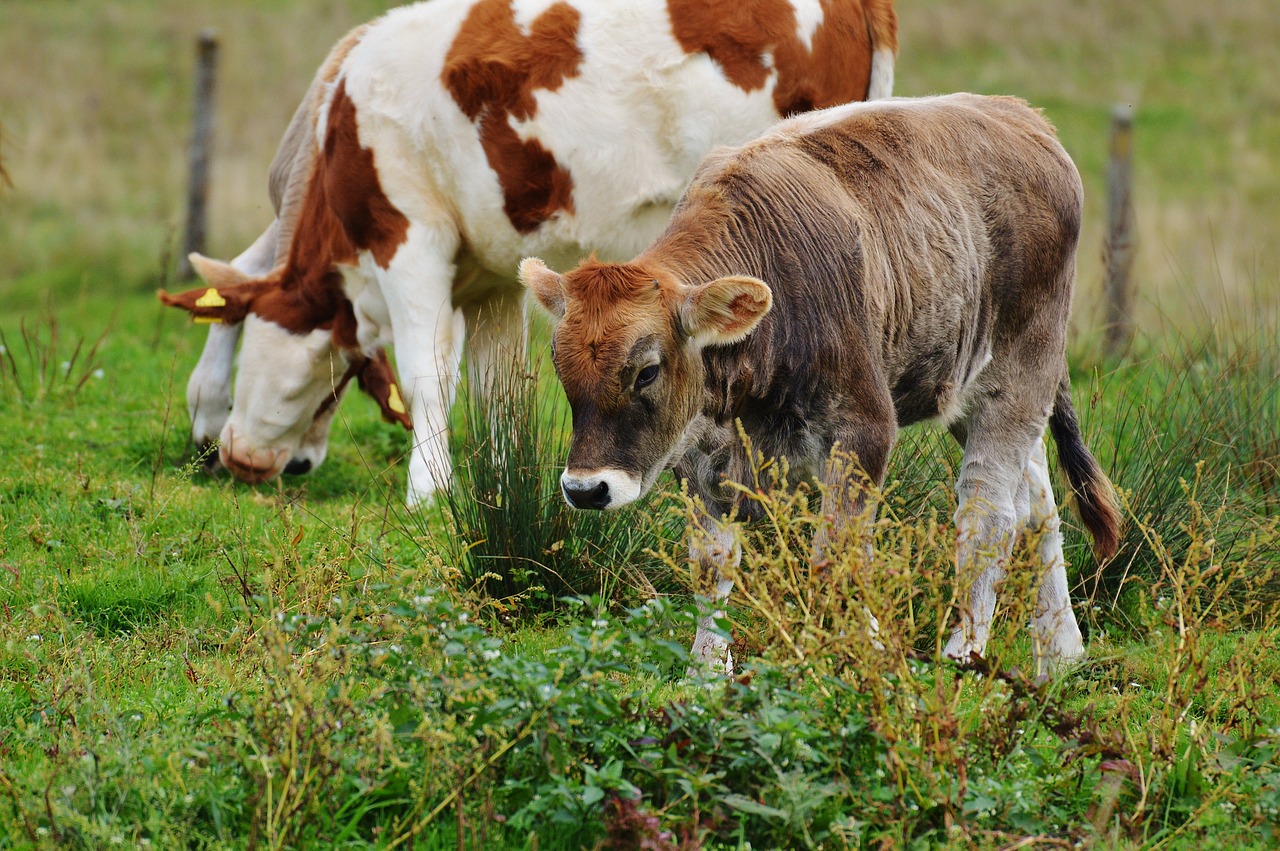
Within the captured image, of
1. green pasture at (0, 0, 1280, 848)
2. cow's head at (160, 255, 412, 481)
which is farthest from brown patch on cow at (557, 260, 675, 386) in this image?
cow's head at (160, 255, 412, 481)

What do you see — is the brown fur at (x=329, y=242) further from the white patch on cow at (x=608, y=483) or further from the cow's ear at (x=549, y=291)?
the white patch on cow at (x=608, y=483)

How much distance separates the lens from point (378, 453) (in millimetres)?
8484

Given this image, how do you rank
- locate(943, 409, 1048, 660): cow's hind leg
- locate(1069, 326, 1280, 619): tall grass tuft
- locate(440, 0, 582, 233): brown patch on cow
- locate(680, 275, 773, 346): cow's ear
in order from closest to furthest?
locate(680, 275, 773, 346): cow's ear, locate(943, 409, 1048, 660): cow's hind leg, locate(1069, 326, 1280, 619): tall grass tuft, locate(440, 0, 582, 233): brown patch on cow

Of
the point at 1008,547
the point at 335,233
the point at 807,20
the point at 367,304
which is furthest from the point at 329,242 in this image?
the point at 1008,547

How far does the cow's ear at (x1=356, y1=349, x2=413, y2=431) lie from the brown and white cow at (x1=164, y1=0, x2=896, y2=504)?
20.0 inches

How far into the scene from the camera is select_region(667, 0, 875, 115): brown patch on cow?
23.5 ft

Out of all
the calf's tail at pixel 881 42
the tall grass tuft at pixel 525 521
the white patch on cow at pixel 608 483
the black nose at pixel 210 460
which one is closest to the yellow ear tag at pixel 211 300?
the black nose at pixel 210 460

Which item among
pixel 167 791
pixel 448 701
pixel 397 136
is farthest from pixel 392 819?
pixel 397 136

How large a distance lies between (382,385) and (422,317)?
91cm

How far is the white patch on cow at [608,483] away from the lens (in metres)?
4.45

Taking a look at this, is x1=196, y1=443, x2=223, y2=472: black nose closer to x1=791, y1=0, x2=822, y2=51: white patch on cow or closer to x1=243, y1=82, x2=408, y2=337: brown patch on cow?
x1=243, y1=82, x2=408, y2=337: brown patch on cow

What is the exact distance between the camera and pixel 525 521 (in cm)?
570

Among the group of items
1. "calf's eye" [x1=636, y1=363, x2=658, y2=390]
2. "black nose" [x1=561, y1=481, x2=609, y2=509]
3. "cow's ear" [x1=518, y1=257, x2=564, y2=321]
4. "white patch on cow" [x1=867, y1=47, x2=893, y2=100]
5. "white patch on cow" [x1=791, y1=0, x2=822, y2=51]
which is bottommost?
"black nose" [x1=561, y1=481, x2=609, y2=509]

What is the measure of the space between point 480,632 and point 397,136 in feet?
13.3
